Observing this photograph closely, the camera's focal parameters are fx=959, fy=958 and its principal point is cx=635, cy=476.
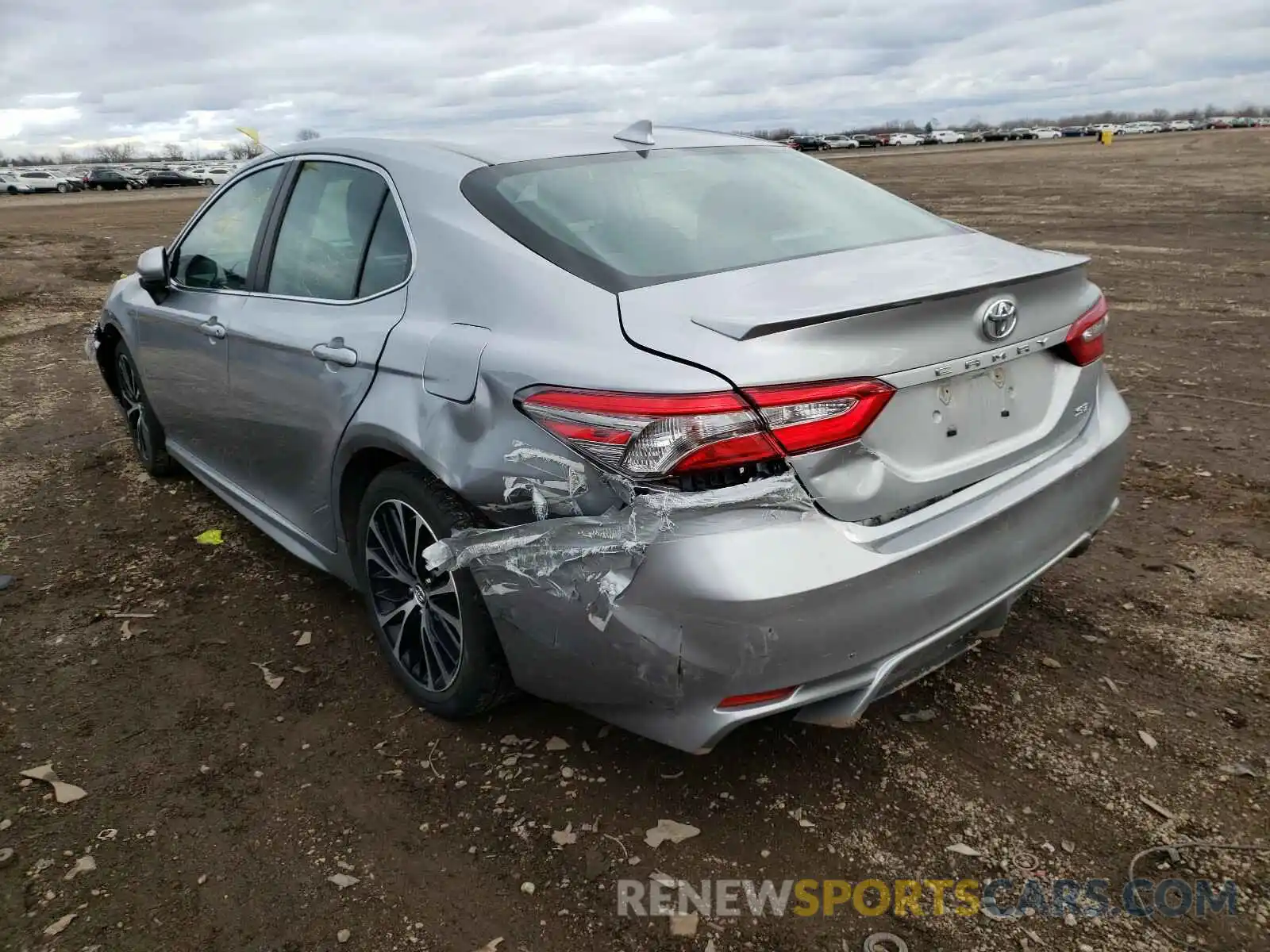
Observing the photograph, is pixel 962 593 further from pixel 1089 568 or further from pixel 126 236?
pixel 126 236

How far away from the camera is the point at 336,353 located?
3043mm

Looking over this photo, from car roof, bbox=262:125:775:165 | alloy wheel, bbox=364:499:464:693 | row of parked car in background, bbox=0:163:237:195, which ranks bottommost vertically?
alloy wheel, bbox=364:499:464:693

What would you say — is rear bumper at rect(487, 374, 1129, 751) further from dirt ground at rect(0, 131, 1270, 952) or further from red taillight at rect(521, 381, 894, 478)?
dirt ground at rect(0, 131, 1270, 952)

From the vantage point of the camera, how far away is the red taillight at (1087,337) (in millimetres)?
2684

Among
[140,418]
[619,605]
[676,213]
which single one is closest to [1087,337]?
[676,213]

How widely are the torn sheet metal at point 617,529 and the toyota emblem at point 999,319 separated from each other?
2.24 feet

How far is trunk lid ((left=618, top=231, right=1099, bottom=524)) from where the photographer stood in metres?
2.11

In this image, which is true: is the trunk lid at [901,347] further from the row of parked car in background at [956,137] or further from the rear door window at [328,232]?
the row of parked car in background at [956,137]

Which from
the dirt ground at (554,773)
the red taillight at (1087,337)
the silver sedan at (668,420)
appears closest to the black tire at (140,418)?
the dirt ground at (554,773)

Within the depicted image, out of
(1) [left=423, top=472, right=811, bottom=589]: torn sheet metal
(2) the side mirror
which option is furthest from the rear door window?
(1) [left=423, top=472, right=811, bottom=589]: torn sheet metal

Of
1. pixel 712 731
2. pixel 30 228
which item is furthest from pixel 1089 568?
pixel 30 228

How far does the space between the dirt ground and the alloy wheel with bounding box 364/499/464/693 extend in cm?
19

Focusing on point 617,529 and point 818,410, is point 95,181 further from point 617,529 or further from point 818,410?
point 818,410

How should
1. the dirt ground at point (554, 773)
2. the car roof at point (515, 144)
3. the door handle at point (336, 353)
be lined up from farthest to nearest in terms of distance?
the car roof at point (515, 144) → the door handle at point (336, 353) → the dirt ground at point (554, 773)
